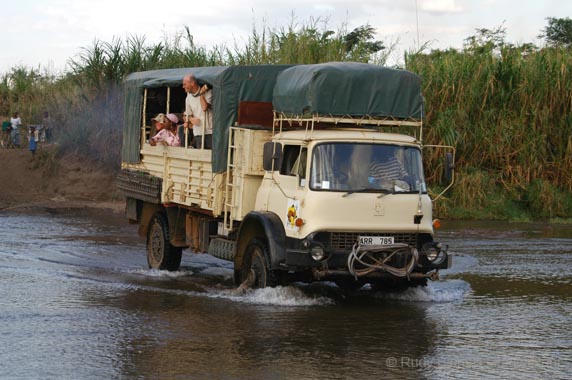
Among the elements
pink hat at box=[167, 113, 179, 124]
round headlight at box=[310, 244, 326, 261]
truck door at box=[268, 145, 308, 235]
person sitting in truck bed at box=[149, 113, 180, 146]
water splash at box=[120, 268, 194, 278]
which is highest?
pink hat at box=[167, 113, 179, 124]

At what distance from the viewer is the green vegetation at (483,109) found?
2567 cm

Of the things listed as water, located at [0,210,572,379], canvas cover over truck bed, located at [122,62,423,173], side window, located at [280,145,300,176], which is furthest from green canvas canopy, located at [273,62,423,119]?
water, located at [0,210,572,379]

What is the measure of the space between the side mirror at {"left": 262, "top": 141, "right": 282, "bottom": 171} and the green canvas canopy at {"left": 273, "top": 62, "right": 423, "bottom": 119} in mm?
539

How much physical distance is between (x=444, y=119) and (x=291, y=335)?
53.9 feet

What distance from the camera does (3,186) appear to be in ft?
90.9

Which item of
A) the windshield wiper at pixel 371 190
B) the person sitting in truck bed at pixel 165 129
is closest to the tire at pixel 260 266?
the windshield wiper at pixel 371 190

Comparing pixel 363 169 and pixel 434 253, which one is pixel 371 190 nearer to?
pixel 363 169

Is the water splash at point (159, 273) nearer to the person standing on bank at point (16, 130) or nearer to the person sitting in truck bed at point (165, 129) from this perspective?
the person sitting in truck bed at point (165, 129)

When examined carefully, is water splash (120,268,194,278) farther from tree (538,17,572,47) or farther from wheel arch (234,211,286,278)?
tree (538,17,572,47)

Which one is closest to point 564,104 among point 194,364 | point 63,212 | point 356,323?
point 63,212

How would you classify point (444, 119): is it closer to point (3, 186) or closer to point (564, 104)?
point (564, 104)

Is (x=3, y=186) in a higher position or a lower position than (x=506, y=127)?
lower

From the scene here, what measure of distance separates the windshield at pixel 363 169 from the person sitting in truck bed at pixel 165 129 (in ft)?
14.2

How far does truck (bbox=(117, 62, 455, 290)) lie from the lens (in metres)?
12.0
